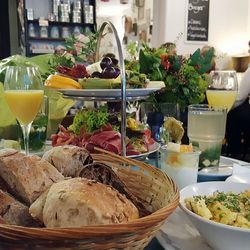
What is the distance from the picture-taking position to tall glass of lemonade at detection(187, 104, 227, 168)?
3.44ft

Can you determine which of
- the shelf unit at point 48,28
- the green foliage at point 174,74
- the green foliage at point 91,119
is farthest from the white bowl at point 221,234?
the shelf unit at point 48,28

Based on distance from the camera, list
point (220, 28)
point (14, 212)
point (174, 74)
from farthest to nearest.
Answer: point (220, 28) < point (174, 74) < point (14, 212)

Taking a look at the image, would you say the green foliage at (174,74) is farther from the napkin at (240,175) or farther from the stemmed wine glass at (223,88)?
the napkin at (240,175)

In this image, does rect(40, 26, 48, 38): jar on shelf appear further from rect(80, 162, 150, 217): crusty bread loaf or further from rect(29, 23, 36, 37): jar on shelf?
rect(80, 162, 150, 217): crusty bread loaf

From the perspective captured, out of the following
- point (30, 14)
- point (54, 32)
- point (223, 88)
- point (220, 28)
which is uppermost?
point (30, 14)

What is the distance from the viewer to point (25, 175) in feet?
1.71

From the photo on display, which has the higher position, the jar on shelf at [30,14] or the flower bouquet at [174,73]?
the jar on shelf at [30,14]

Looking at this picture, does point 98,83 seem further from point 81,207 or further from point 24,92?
point 81,207

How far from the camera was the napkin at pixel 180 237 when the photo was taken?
60 centimetres

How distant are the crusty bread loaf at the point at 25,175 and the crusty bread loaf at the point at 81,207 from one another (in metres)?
0.05

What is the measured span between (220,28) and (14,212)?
5086 millimetres

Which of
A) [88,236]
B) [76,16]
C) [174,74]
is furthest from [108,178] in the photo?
[76,16]

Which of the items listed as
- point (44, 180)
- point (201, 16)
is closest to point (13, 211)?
point (44, 180)

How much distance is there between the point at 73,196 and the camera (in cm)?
43
